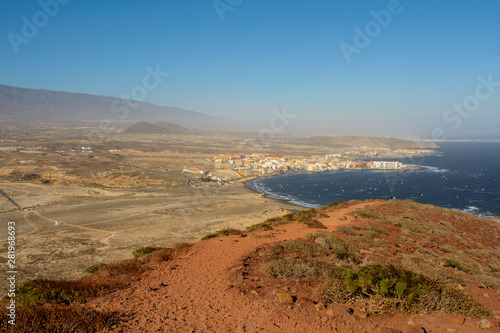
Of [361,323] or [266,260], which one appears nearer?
[361,323]

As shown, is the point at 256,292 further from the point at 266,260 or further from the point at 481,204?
the point at 481,204

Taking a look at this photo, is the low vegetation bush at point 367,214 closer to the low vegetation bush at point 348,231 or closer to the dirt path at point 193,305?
the low vegetation bush at point 348,231

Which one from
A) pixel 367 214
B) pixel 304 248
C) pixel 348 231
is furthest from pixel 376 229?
pixel 304 248

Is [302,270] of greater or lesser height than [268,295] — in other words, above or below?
above

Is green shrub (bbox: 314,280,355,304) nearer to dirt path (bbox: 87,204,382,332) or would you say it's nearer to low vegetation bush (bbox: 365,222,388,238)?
dirt path (bbox: 87,204,382,332)

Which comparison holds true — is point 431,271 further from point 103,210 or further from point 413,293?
point 103,210

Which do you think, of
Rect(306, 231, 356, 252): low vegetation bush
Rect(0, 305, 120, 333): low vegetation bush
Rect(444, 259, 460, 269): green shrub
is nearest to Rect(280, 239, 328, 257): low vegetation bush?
Rect(306, 231, 356, 252): low vegetation bush

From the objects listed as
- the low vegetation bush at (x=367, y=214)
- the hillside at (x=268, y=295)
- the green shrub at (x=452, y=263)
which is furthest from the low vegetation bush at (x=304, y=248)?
the low vegetation bush at (x=367, y=214)

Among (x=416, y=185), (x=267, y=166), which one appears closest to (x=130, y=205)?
(x=267, y=166)
